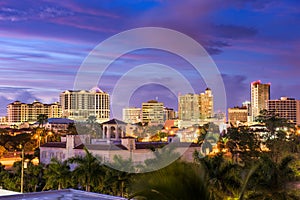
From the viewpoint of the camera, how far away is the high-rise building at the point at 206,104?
242 feet

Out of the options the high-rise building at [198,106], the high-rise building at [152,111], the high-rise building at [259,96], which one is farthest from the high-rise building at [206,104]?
the high-rise building at [259,96]

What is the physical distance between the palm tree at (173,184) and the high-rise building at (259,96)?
154 meters

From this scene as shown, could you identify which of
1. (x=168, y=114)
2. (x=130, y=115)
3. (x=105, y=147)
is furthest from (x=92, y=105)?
(x=105, y=147)

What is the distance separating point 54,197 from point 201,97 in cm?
6985

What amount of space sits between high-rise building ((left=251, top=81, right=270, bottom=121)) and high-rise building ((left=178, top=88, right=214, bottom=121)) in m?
72.6

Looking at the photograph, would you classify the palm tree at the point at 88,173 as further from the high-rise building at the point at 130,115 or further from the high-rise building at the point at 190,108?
the high-rise building at the point at 190,108

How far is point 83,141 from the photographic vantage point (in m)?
27.4

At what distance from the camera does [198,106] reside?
80.2m

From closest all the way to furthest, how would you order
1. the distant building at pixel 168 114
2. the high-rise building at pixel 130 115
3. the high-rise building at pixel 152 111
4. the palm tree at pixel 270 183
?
the palm tree at pixel 270 183 < the high-rise building at pixel 130 115 < the high-rise building at pixel 152 111 < the distant building at pixel 168 114

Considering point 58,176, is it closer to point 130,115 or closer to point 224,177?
point 224,177

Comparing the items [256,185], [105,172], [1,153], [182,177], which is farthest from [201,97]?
[182,177]

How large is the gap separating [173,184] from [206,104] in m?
75.9

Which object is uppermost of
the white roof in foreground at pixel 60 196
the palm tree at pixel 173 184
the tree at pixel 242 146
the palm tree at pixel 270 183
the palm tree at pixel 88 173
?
the palm tree at pixel 173 184

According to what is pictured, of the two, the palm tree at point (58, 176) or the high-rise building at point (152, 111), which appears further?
the high-rise building at point (152, 111)
